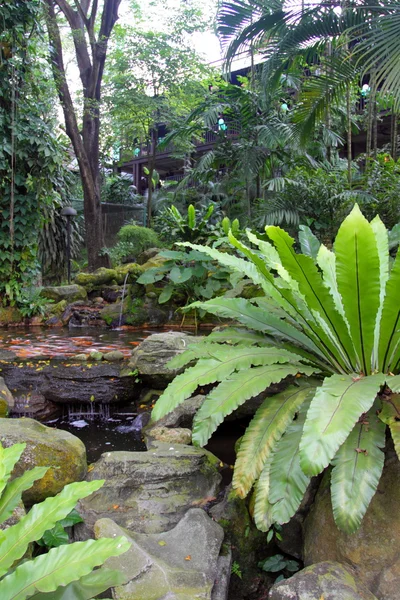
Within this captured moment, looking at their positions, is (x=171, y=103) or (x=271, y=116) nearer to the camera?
(x=271, y=116)

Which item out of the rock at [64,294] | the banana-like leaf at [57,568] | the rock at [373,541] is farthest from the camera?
the rock at [64,294]

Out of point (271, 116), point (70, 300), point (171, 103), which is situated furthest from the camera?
point (171, 103)

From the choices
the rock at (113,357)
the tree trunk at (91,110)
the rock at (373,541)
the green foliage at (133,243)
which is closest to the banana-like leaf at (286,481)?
the rock at (373,541)

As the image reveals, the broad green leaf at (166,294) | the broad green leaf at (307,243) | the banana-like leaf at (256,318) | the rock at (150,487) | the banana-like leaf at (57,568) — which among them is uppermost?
the broad green leaf at (307,243)

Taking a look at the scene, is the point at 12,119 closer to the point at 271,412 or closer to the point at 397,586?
the point at 271,412

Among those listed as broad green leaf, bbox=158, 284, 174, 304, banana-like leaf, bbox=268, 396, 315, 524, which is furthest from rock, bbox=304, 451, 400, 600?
broad green leaf, bbox=158, 284, 174, 304

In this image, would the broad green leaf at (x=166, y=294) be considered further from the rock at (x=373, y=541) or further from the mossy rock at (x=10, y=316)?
the rock at (x=373, y=541)

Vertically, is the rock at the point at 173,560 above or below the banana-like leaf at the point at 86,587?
below

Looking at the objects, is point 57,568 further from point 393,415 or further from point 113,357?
point 113,357

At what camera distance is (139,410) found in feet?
13.5

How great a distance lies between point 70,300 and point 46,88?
3647 mm

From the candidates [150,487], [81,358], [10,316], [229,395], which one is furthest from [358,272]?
[10,316]

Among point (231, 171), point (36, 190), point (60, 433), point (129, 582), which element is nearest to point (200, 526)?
point (129, 582)

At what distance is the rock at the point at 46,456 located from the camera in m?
2.23
